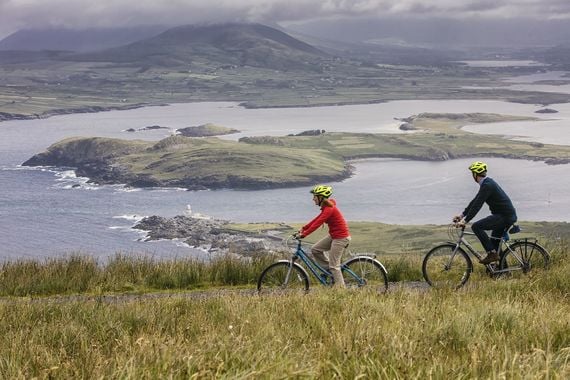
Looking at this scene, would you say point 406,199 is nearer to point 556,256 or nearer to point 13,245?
point 13,245

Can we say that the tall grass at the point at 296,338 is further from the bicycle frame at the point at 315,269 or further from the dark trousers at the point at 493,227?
the bicycle frame at the point at 315,269

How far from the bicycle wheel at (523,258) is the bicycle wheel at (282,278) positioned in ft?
12.9

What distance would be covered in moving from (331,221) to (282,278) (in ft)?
5.10

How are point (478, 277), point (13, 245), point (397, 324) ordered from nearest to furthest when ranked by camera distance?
point (397, 324), point (478, 277), point (13, 245)

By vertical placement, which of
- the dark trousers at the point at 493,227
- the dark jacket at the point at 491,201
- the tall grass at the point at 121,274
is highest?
the dark jacket at the point at 491,201

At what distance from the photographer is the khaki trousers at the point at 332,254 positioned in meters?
12.3

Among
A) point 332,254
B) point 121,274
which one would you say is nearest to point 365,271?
point 332,254

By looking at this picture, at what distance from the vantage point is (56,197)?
122m

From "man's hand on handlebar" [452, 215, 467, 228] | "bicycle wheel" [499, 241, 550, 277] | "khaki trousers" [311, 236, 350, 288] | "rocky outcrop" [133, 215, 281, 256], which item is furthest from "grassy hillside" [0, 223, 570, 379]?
"rocky outcrop" [133, 215, 281, 256]

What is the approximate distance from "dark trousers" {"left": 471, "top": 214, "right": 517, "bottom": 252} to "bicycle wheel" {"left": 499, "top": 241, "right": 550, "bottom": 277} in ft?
1.07

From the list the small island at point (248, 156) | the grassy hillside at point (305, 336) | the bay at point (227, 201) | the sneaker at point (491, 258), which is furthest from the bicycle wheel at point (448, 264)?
the small island at point (248, 156)

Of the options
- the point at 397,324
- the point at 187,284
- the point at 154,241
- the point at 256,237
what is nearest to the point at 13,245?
the point at 154,241

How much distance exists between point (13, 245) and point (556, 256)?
85174 millimetres

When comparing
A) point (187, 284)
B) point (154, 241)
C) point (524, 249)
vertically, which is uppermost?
point (524, 249)
